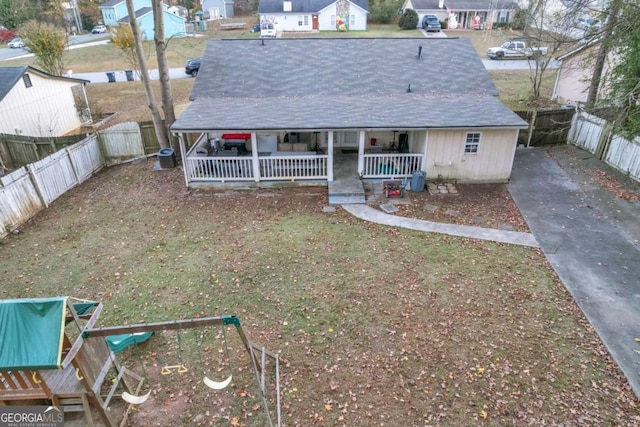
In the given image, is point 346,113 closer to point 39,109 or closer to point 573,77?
point 39,109

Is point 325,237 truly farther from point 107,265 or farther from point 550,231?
point 550,231

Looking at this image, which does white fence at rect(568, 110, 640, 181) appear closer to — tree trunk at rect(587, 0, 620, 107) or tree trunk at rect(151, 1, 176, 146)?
tree trunk at rect(587, 0, 620, 107)

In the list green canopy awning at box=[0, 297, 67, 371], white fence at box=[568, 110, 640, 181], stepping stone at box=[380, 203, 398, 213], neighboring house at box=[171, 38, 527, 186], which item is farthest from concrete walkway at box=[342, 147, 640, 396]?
green canopy awning at box=[0, 297, 67, 371]

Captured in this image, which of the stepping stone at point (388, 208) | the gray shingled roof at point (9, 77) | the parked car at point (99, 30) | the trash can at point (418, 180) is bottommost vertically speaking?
the stepping stone at point (388, 208)

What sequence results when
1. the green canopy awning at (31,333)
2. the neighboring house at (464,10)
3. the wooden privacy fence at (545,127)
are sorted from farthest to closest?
the neighboring house at (464,10)
the wooden privacy fence at (545,127)
the green canopy awning at (31,333)

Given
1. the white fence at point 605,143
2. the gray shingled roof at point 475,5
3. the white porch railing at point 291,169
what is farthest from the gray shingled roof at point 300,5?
the white porch railing at point 291,169

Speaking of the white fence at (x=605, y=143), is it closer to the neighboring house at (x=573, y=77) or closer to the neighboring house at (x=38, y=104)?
the neighboring house at (x=573, y=77)
